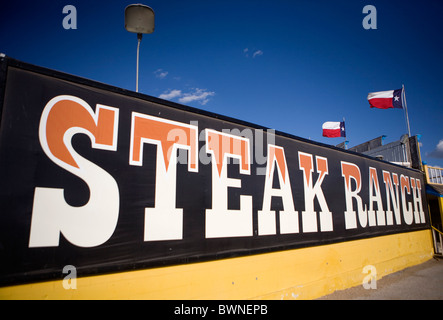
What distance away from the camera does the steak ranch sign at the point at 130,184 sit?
2.42m

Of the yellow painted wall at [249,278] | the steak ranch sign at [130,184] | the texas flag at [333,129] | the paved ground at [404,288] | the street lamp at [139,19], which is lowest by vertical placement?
the paved ground at [404,288]

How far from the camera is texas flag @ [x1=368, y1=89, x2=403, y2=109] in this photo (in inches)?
465

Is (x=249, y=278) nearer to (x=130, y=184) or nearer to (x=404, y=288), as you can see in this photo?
(x=130, y=184)

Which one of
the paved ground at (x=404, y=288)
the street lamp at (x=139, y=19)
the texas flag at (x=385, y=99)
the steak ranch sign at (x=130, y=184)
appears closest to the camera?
the steak ranch sign at (x=130, y=184)

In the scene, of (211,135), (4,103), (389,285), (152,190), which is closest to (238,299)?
(152,190)

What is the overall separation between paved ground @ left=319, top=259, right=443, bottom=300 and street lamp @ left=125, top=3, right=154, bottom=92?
247 inches

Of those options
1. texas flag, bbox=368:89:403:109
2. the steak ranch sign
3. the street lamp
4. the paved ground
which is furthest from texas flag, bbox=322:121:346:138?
A: the street lamp

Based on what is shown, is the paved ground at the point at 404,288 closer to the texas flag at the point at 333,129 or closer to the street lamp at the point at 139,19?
the street lamp at the point at 139,19

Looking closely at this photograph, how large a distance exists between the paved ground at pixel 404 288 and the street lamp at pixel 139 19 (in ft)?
20.6

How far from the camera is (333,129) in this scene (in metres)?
15.3

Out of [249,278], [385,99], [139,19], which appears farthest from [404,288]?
[385,99]

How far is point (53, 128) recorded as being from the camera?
266 cm

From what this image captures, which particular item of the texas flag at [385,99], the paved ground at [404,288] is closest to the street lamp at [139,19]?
the paved ground at [404,288]

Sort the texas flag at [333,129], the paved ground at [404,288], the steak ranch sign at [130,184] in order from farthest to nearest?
A: 1. the texas flag at [333,129]
2. the paved ground at [404,288]
3. the steak ranch sign at [130,184]
